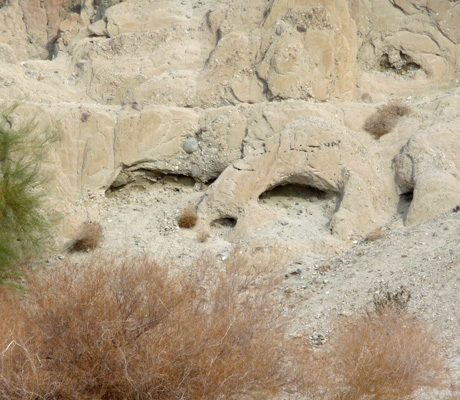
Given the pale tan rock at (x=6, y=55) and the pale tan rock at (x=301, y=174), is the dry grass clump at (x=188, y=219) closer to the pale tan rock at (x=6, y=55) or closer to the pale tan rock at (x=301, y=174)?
the pale tan rock at (x=301, y=174)

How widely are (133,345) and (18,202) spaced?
6.85 m

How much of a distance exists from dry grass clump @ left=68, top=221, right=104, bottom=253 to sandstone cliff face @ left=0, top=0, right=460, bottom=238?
1.74 meters

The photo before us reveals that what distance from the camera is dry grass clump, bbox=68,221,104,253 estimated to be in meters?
14.5

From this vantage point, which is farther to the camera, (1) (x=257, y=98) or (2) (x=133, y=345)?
(1) (x=257, y=98)

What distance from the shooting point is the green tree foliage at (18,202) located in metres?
12.8

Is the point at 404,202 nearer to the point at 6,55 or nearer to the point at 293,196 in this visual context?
the point at 293,196

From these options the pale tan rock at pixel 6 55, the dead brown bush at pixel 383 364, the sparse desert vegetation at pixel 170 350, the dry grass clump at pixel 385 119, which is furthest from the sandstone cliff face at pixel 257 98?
the sparse desert vegetation at pixel 170 350

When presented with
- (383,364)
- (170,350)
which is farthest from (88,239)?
(383,364)

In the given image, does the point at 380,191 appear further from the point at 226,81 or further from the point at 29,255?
the point at 29,255

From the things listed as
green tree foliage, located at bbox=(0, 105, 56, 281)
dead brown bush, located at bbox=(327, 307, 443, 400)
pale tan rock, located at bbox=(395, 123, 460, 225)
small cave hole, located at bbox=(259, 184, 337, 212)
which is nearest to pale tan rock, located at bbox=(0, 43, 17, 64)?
green tree foliage, located at bbox=(0, 105, 56, 281)

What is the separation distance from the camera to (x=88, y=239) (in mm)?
14531

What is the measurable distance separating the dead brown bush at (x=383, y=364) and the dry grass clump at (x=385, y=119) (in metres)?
8.35

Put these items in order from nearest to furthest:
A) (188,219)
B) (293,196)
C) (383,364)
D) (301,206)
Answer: (383,364) → (188,219) → (301,206) → (293,196)

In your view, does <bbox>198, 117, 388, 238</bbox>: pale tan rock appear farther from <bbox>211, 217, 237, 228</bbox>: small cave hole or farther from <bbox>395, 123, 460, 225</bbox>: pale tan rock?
<bbox>395, 123, 460, 225</bbox>: pale tan rock
